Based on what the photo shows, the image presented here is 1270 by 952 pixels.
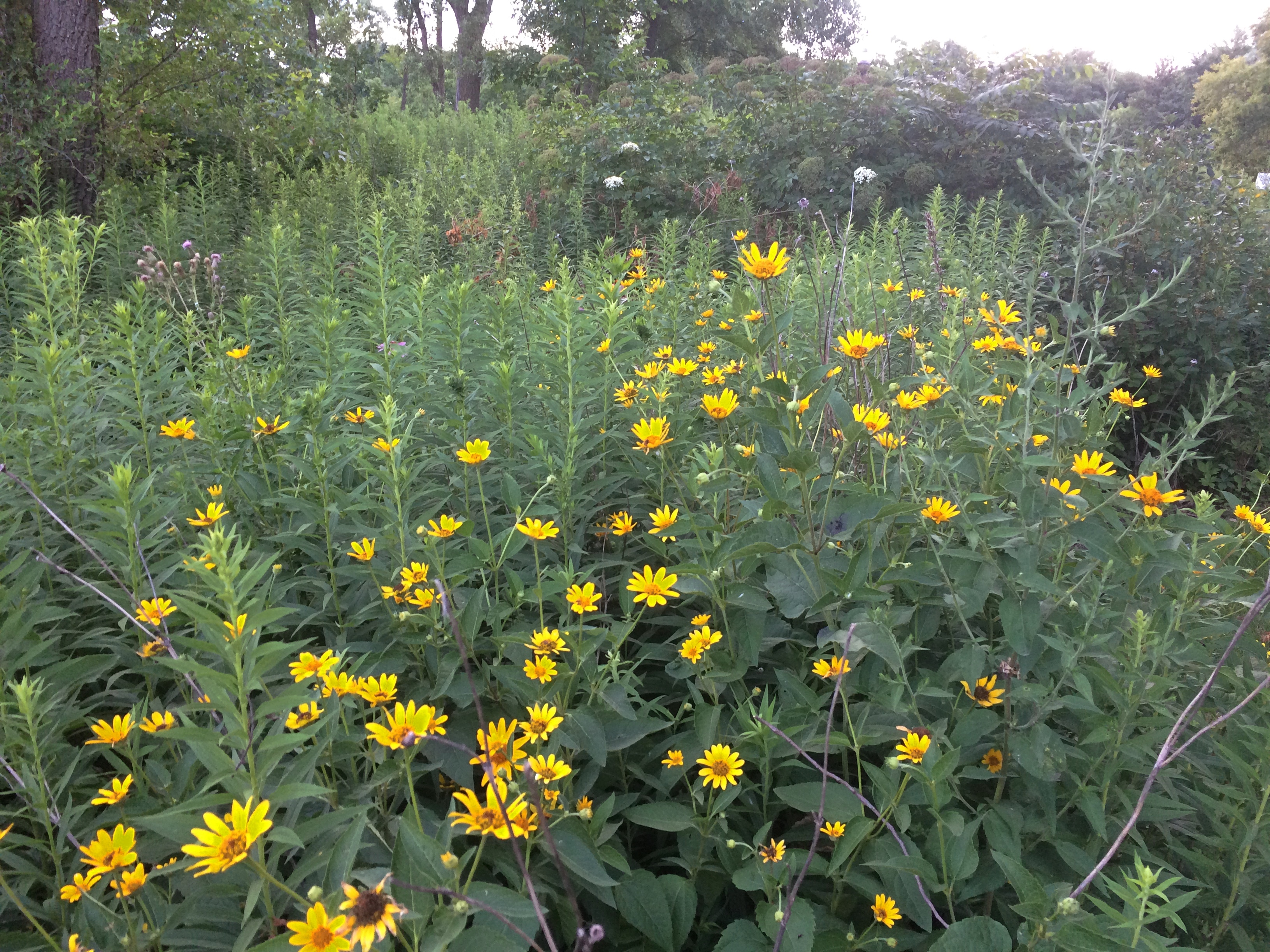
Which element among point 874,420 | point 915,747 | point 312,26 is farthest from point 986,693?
point 312,26

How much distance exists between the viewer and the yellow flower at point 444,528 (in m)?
1.47

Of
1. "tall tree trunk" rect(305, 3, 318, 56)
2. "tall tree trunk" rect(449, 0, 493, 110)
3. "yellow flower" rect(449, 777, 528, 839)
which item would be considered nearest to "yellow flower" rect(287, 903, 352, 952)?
"yellow flower" rect(449, 777, 528, 839)

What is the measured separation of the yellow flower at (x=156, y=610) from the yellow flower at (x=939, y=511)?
136 centimetres

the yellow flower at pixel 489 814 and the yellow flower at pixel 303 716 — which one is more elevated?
the yellow flower at pixel 303 716

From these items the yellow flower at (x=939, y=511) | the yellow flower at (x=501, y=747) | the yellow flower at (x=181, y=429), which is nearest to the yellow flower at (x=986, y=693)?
the yellow flower at (x=939, y=511)

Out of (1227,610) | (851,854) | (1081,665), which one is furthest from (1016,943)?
(1227,610)

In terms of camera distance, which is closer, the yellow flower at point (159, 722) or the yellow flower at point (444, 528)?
the yellow flower at point (159, 722)

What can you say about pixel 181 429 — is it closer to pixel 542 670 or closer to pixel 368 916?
pixel 542 670

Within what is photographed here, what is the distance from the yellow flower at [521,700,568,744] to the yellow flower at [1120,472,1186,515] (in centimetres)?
116

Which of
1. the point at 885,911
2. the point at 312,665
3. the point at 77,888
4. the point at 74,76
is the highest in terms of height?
the point at 74,76

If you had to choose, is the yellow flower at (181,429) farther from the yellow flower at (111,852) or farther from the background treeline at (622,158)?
the background treeline at (622,158)

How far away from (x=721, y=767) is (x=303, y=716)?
2.26 ft

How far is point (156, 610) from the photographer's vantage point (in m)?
1.32

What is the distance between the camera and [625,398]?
7.42 ft
